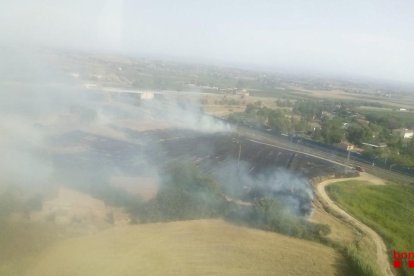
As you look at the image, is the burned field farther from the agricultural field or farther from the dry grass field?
the dry grass field

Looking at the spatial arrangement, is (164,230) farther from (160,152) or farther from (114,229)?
(160,152)

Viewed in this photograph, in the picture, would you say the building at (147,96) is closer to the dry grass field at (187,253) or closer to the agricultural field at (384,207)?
the agricultural field at (384,207)

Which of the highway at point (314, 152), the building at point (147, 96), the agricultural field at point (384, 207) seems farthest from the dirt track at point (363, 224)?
the building at point (147, 96)

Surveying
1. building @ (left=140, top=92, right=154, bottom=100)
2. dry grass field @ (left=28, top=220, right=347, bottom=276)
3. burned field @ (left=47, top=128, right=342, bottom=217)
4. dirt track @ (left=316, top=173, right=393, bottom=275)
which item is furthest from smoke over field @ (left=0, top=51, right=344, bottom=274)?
building @ (left=140, top=92, right=154, bottom=100)

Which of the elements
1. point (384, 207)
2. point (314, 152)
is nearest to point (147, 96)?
point (314, 152)

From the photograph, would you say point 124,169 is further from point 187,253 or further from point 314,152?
point 314,152

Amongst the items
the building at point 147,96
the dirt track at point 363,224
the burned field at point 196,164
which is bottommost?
the dirt track at point 363,224
